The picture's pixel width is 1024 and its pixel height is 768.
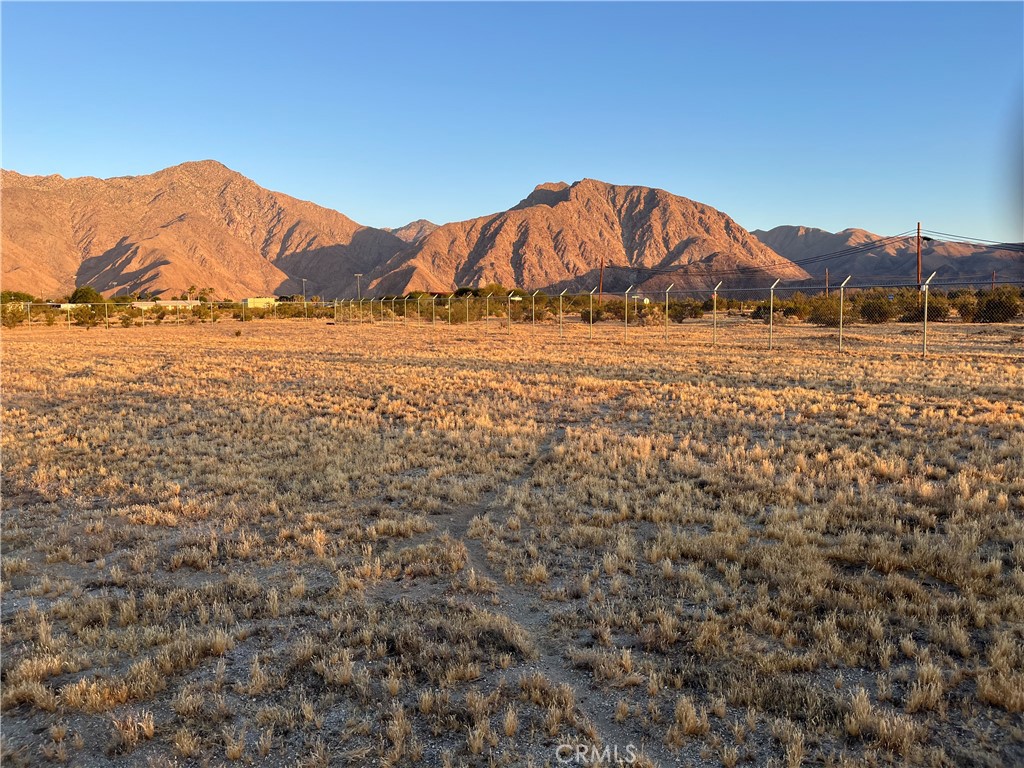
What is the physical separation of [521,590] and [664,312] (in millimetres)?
47002

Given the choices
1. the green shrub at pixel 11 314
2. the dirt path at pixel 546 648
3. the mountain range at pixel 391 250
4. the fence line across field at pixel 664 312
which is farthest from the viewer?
the mountain range at pixel 391 250

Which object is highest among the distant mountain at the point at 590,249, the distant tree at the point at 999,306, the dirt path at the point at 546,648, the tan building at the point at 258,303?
the distant mountain at the point at 590,249

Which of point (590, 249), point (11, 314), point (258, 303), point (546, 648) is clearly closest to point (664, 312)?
point (546, 648)

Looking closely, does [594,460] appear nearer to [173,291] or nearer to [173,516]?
[173,516]

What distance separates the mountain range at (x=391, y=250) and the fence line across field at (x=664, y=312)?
64.5 meters

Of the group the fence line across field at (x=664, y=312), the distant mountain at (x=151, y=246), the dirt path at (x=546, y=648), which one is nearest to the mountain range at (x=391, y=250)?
the distant mountain at (x=151, y=246)

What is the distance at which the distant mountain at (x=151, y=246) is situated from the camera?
135m

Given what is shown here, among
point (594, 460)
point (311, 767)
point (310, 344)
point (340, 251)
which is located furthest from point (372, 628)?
point (340, 251)

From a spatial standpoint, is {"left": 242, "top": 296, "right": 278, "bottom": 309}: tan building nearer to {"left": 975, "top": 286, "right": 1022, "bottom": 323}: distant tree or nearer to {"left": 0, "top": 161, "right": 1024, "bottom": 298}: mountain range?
{"left": 0, "top": 161, "right": 1024, "bottom": 298}: mountain range

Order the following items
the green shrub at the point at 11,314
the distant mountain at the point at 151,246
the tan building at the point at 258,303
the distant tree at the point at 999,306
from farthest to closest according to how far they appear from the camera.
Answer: the distant mountain at the point at 151,246, the tan building at the point at 258,303, the green shrub at the point at 11,314, the distant tree at the point at 999,306

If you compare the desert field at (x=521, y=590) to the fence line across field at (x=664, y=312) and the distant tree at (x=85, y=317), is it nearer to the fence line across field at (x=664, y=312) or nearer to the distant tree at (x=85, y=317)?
the fence line across field at (x=664, y=312)

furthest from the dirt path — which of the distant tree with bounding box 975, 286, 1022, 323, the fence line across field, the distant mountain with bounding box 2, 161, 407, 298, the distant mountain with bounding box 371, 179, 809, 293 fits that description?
the distant mountain with bounding box 2, 161, 407, 298

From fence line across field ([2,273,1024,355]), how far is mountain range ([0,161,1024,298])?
64472mm

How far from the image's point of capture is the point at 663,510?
7223mm
